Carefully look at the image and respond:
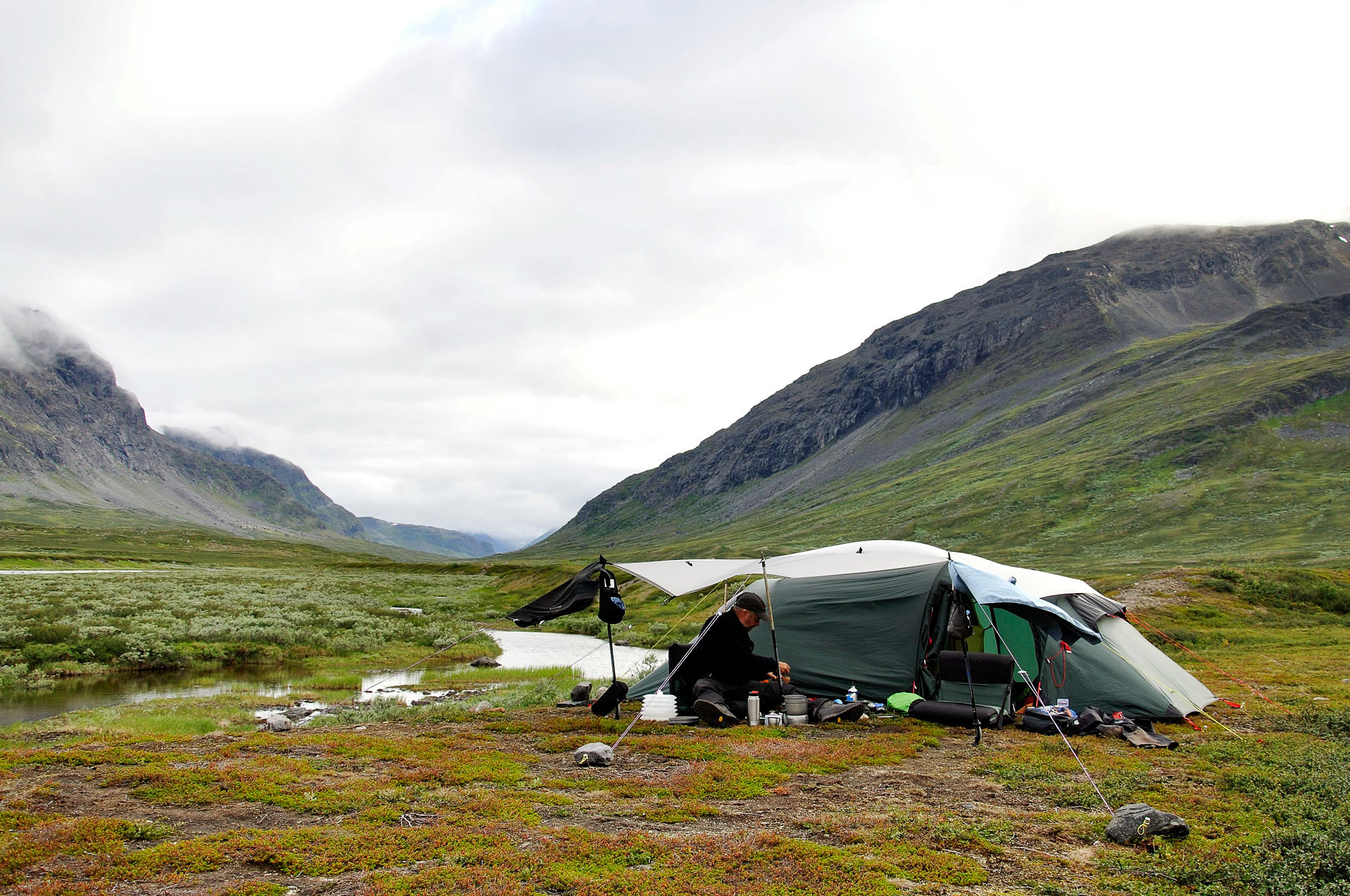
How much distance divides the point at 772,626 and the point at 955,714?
4.18 m

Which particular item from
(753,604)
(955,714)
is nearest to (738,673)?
(753,604)

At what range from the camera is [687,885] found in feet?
22.8

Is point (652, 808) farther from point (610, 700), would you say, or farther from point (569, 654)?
point (569, 654)

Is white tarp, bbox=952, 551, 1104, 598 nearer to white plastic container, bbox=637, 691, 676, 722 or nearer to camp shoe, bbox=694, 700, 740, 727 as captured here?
camp shoe, bbox=694, 700, 740, 727

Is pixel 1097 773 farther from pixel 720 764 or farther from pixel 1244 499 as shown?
pixel 1244 499

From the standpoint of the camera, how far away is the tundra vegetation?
7148 mm

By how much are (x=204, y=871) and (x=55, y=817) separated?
2.71 metres

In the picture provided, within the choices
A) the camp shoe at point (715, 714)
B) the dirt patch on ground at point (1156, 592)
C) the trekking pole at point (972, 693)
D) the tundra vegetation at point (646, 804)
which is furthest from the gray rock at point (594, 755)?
the dirt patch on ground at point (1156, 592)

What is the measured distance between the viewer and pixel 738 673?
53.4 ft

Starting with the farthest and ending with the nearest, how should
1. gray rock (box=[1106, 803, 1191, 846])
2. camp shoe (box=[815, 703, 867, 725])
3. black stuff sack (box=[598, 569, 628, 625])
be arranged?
camp shoe (box=[815, 703, 867, 725]), black stuff sack (box=[598, 569, 628, 625]), gray rock (box=[1106, 803, 1191, 846])

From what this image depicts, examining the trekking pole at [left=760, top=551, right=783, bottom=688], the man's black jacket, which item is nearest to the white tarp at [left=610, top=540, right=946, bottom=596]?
the trekking pole at [left=760, top=551, right=783, bottom=688]

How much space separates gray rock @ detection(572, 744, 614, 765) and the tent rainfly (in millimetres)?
5152

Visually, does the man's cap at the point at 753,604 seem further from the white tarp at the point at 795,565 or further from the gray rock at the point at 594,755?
the gray rock at the point at 594,755

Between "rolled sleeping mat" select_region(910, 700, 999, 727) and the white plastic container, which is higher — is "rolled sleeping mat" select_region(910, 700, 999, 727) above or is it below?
below
